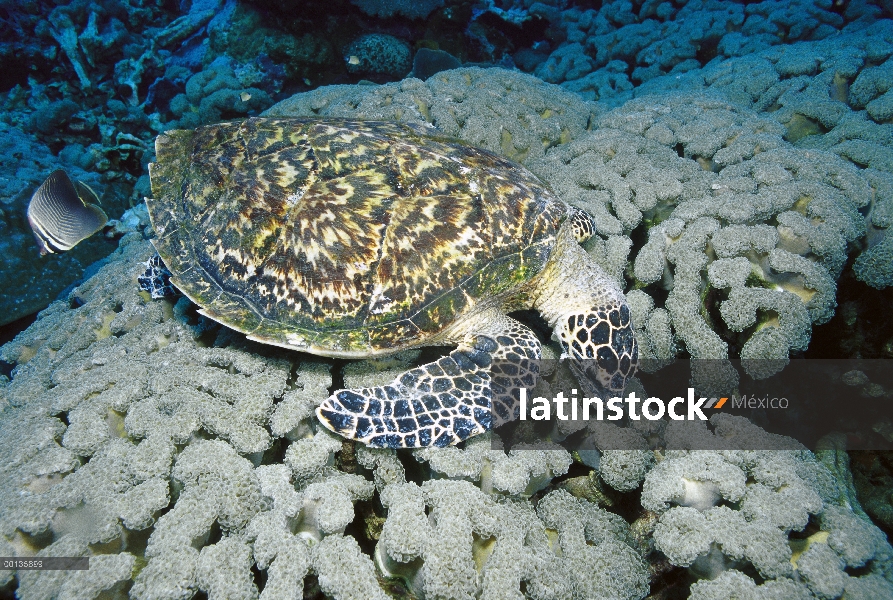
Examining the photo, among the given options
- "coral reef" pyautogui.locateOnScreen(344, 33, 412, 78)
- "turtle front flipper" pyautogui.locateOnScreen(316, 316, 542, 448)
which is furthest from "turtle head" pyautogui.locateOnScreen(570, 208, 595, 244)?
"coral reef" pyautogui.locateOnScreen(344, 33, 412, 78)

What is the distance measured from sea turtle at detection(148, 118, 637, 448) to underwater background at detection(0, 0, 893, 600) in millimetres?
265

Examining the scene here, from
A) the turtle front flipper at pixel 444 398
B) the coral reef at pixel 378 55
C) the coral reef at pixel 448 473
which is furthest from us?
the coral reef at pixel 378 55

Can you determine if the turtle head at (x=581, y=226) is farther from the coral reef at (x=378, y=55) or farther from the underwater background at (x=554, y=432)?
the coral reef at (x=378, y=55)

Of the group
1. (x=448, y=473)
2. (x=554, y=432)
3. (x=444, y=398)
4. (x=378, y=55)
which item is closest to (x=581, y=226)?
(x=554, y=432)

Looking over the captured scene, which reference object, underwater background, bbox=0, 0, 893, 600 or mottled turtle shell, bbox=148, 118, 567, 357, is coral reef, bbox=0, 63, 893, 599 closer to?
underwater background, bbox=0, 0, 893, 600

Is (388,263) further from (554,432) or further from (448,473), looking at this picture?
(554,432)

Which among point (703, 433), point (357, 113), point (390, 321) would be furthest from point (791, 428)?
point (357, 113)

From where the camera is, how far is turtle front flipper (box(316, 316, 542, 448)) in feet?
7.38

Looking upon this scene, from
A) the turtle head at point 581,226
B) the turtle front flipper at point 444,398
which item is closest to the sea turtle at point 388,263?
the turtle front flipper at point 444,398

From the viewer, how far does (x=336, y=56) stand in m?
9.23

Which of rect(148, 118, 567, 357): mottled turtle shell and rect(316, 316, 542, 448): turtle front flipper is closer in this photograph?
rect(316, 316, 542, 448): turtle front flipper

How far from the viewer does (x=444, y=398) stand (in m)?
2.43

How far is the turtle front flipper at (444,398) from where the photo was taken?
7.38ft

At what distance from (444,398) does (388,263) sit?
2.97ft
